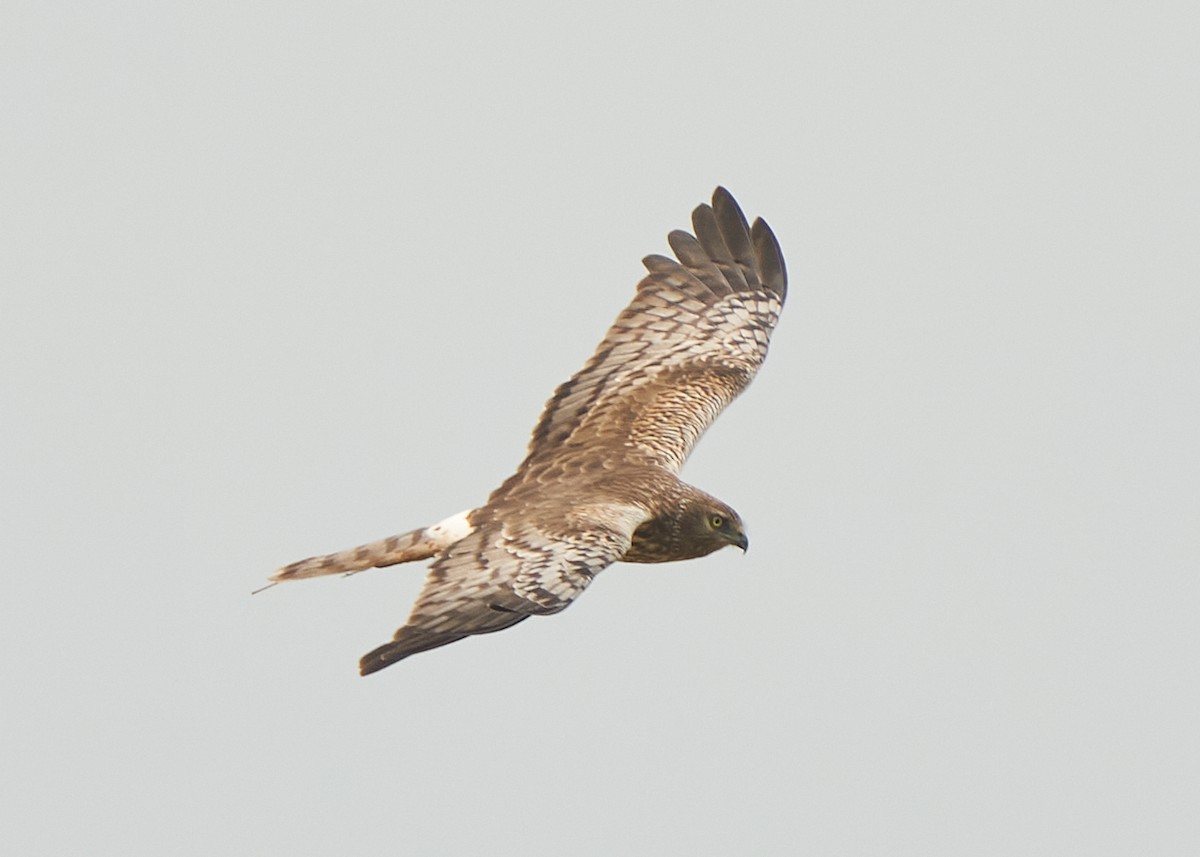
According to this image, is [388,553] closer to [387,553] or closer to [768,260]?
[387,553]

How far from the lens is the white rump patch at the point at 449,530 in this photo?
12695mm

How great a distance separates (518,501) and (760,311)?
11.1ft

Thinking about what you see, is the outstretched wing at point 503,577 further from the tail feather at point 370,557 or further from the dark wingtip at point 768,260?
the dark wingtip at point 768,260

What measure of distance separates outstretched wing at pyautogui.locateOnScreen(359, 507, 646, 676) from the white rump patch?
0.63 ft

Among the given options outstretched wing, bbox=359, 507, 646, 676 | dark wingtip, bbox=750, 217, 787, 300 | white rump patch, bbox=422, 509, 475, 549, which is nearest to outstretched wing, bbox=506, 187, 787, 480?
dark wingtip, bbox=750, 217, 787, 300

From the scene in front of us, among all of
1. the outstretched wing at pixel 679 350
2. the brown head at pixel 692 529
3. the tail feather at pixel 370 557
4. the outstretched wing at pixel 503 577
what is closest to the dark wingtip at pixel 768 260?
the outstretched wing at pixel 679 350

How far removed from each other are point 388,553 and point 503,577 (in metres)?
1.60

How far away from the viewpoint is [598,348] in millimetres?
14914

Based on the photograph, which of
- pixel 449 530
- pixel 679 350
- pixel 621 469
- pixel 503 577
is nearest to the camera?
pixel 503 577

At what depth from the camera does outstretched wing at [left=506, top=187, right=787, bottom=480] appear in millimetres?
14047

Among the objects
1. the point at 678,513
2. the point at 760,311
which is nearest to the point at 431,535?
the point at 678,513

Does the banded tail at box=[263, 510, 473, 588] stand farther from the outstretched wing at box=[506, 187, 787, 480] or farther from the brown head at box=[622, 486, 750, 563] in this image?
the brown head at box=[622, 486, 750, 563]

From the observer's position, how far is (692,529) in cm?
1305

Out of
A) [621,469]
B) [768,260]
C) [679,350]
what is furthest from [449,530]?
[768,260]
